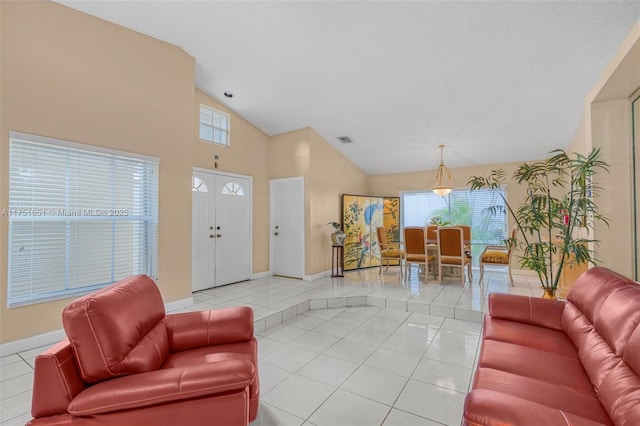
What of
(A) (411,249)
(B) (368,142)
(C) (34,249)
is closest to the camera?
(C) (34,249)

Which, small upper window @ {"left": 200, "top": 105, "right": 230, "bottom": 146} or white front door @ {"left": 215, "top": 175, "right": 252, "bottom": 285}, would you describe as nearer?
small upper window @ {"left": 200, "top": 105, "right": 230, "bottom": 146}

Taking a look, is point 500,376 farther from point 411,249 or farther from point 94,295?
point 411,249

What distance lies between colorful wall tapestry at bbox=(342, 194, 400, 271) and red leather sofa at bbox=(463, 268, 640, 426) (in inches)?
160

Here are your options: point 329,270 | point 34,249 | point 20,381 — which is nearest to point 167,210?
point 34,249

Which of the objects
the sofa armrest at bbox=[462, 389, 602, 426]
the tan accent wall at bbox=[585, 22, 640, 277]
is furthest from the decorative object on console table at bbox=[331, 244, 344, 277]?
the sofa armrest at bbox=[462, 389, 602, 426]

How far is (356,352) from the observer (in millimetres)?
2811

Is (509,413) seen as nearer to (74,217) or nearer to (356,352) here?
(356,352)

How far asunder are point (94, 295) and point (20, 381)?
173cm

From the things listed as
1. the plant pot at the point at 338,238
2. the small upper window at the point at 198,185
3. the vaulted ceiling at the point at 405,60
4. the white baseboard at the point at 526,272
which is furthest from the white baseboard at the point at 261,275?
the white baseboard at the point at 526,272

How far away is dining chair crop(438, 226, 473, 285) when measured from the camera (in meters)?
4.71

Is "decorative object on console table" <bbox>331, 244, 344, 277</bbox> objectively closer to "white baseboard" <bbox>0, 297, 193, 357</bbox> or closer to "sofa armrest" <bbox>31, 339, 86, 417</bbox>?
"white baseboard" <bbox>0, 297, 193, 357</bbox>

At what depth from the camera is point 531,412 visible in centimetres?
102

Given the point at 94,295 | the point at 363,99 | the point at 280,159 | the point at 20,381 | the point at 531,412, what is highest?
the point at 363,99

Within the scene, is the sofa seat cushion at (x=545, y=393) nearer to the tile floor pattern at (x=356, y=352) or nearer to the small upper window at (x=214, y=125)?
the tile floor pattern at (x=356, y=352)
